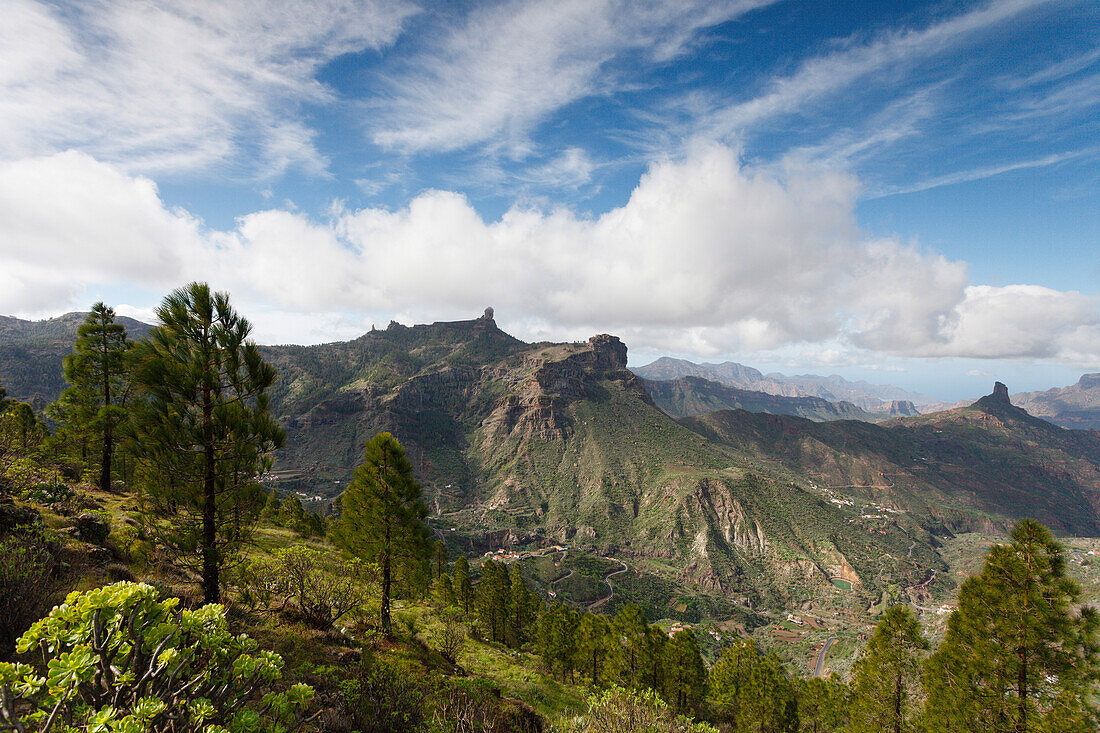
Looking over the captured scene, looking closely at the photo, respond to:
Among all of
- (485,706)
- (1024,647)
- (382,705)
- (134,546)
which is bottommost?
(1024,647)

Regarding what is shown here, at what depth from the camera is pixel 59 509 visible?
17281 millimetres

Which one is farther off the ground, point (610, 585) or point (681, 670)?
point (681, 670)

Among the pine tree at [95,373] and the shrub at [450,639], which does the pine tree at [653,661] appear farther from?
the pine tree at [95,373]

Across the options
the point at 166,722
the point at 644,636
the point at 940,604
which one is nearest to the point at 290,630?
the point at 166,722

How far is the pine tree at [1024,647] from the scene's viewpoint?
13.4 meters

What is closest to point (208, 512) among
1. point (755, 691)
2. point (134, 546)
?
point (134, 546)

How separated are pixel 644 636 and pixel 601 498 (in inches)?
5976

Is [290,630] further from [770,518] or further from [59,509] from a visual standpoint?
[770,518]

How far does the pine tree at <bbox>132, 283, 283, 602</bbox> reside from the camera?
1202cm

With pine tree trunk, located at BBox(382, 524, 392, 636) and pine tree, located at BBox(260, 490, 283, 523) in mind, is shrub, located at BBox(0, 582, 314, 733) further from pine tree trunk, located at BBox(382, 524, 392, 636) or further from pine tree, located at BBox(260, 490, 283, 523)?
pine tree trunk, located at BBox(382, 524, 392, 636)

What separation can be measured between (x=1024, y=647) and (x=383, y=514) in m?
26.2

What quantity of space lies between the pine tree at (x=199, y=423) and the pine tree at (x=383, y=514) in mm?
7656

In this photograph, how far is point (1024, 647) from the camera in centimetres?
1411

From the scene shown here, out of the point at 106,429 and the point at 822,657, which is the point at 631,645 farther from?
the point at 822,657
